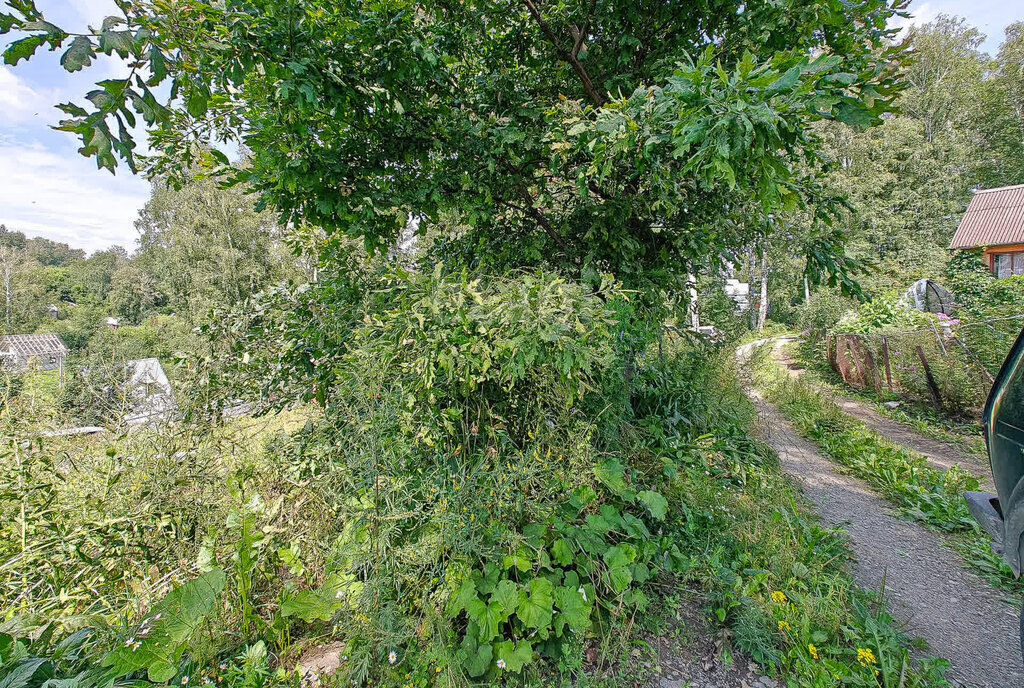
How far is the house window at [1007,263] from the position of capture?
17.5m

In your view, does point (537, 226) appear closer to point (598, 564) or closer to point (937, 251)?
A: point (598, 564)

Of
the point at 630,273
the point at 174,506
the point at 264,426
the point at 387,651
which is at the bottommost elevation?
the point at 387,651

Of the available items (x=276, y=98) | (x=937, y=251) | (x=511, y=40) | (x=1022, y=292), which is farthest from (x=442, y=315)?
(x=937, y=251)

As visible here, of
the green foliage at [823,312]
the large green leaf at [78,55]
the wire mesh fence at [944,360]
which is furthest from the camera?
the green foliage at [823,312]

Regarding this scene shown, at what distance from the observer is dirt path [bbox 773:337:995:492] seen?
212 inches

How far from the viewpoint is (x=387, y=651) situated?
2.14 meters

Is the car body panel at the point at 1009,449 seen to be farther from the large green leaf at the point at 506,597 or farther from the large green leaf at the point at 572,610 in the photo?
the large green leaf at the point at 506,597

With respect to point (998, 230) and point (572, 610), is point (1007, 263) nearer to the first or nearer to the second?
point (998, 230)

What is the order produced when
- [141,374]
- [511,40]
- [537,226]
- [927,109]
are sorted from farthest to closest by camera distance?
[927,109], [537,226], [511,40], [141,374]

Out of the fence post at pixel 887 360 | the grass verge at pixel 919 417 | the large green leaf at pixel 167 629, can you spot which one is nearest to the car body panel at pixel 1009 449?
the large green leaf at pixel 167 629

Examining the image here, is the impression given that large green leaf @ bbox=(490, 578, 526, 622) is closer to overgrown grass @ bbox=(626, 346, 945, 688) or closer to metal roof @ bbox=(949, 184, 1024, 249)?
overgrown grass @ bbox=(626, 346, 945, 688)

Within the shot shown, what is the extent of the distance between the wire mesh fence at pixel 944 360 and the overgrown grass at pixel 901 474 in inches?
62.2

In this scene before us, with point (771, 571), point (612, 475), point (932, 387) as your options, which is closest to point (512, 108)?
point (612, 475)

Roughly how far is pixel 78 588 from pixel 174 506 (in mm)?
518
